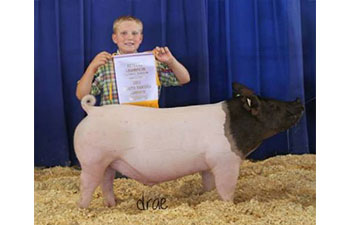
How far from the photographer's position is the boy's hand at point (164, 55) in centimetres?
204

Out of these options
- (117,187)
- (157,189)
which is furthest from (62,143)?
(157,189)

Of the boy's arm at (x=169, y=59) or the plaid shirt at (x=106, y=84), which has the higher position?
the boy's arm at (x=169, y=59)

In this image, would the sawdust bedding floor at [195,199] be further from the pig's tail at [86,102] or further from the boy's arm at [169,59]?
the boy's arm at [169,59]

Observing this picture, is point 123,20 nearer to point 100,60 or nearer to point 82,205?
point 100,60

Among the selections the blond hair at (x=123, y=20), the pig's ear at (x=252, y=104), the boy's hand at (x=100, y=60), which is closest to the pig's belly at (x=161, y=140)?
→ the pig's ear at (x=252, y=104)

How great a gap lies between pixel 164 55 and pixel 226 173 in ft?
1.81

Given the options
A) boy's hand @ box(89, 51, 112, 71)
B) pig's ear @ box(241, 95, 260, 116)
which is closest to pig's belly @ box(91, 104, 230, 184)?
pig's ear @ box(241, 95, 260, 116)

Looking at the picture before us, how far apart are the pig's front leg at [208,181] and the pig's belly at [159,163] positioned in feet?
0.21

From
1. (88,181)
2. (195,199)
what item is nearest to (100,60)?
(88,181)

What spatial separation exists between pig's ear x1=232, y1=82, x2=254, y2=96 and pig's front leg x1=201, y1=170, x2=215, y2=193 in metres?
0.36

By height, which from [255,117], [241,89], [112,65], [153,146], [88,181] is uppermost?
[112,65]

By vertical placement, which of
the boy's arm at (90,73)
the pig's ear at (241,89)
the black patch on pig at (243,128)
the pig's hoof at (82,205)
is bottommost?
the pig's hoof at (82,205)

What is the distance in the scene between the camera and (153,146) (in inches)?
77.6

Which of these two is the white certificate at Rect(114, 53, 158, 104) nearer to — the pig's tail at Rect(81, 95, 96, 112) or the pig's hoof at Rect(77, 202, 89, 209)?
the pig's tail at Rect(81, 95, 96, 112)
